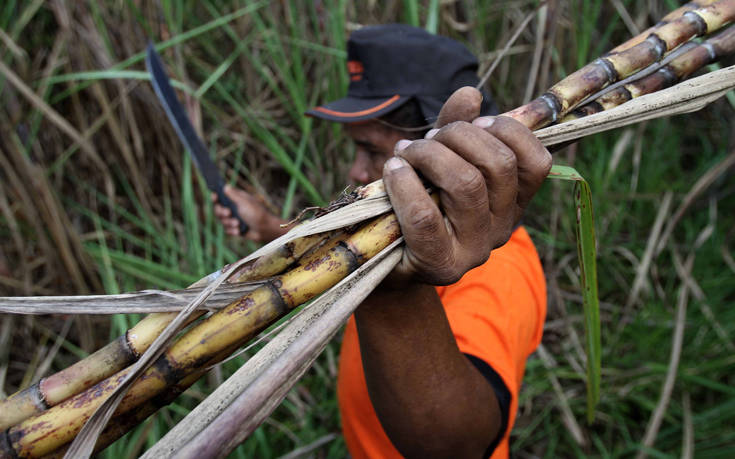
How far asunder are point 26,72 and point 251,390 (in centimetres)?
160

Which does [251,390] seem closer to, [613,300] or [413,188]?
[413,188]

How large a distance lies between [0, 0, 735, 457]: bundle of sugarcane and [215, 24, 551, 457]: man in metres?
0.07

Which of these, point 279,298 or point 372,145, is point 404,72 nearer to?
point 372,145

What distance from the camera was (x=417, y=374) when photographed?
726 mm

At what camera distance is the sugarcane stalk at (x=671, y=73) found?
718 millimetres

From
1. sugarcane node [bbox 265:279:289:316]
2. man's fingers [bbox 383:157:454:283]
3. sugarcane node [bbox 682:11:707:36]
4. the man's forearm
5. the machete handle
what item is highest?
sugarcane node [bbox 682:11:707:36]

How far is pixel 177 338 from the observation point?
0.57 m

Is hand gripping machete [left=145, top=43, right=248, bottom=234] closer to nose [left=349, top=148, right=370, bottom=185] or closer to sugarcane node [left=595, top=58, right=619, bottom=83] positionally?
nose [left=349, top=148, right=370, bottom=185]

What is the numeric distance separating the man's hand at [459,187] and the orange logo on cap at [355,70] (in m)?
0.79

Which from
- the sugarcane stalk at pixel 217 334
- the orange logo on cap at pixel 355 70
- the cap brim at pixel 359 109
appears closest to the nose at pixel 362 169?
the cap brim at pixel 359 109

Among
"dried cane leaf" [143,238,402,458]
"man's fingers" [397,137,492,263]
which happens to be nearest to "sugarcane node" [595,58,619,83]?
"man's fingers" [397,137,492,263]

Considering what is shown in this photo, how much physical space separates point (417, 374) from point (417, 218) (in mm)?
279

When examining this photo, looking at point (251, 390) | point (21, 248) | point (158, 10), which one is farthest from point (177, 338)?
point (158, 10)

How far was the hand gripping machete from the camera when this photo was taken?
1.37 meters
